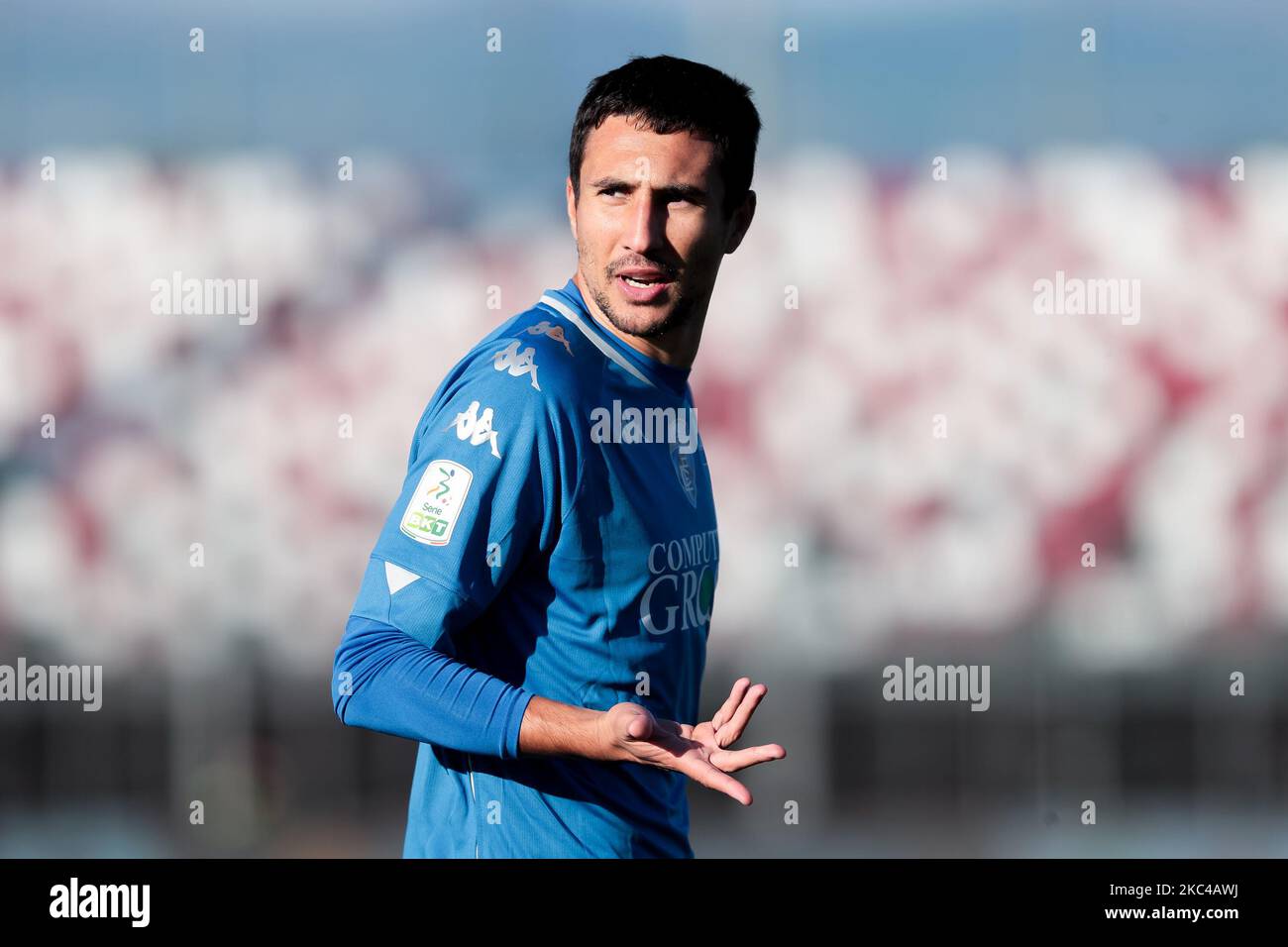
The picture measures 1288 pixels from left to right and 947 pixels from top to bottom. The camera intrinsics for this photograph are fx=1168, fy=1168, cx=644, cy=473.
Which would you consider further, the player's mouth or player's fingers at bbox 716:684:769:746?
the player's mouth

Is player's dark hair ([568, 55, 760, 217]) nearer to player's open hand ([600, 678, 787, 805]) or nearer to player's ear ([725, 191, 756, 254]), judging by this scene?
player's ear ([725, 191, 756, 254])

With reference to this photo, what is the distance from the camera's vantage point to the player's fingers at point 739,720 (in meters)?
1.59

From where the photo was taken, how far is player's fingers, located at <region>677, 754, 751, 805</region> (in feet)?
4.87

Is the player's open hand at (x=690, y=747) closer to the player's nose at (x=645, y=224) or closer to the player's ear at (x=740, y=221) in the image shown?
the player's nose at (x=645, y=224)

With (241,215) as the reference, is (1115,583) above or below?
below

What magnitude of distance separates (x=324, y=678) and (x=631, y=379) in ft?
10.7

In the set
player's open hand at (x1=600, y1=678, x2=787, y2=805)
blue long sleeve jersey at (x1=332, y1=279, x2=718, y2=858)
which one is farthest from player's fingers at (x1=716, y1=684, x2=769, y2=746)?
blue long sleeve jersey at (x1=332, y1=279, x2=718, y2=858)

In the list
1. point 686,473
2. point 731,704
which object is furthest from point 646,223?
point 731,704

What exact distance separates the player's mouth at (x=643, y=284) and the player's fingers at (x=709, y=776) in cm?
72

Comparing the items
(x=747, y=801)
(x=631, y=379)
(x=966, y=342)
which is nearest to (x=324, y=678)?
(x=966, y=342)

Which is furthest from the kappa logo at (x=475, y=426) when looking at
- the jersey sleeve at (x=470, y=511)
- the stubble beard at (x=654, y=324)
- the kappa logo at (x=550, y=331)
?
the stubble beard at (x=654, y=324)

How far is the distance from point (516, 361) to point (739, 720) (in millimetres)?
601

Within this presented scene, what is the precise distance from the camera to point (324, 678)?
4715 mm

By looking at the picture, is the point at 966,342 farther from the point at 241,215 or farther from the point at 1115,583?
the point at 241,215
